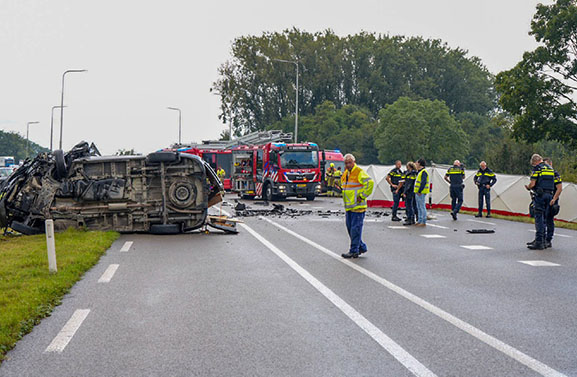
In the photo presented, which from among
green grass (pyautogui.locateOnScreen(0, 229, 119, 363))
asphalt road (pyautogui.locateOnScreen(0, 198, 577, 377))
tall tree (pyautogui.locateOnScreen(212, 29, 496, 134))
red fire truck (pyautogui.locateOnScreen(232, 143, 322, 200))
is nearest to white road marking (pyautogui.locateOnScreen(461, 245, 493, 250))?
asphalt road (pyautogui.locateOnScreen(0, 198, 577, 377))

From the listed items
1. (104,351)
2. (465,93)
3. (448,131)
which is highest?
(465,93)

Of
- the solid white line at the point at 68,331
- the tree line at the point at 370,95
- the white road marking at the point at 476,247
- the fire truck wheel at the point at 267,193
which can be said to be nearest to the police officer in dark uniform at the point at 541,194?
the white road marking at the point at 476,247

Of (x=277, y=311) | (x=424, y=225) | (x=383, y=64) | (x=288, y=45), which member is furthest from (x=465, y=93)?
(x=277, y=311)

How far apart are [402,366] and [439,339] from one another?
3.16ft

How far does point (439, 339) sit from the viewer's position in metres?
6.02

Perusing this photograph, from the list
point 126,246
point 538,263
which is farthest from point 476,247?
point 126,246

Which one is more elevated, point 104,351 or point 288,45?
point 288,45

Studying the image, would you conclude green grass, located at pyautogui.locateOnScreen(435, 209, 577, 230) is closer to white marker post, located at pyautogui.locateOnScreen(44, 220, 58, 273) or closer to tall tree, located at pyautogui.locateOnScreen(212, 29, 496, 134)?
white marker post, located at pyautogui.locateOnScreen(44, 220, 58, 273)

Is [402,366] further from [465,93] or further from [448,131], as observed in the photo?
[465,93]

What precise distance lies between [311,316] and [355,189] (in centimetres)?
502

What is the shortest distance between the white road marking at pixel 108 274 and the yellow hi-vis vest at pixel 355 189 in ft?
13.0

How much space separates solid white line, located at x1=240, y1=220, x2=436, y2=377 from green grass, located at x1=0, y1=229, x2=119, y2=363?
9.99 feet

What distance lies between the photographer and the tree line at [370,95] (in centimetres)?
6575

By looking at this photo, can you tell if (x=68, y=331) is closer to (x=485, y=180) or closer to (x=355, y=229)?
(x=355, y=229)
